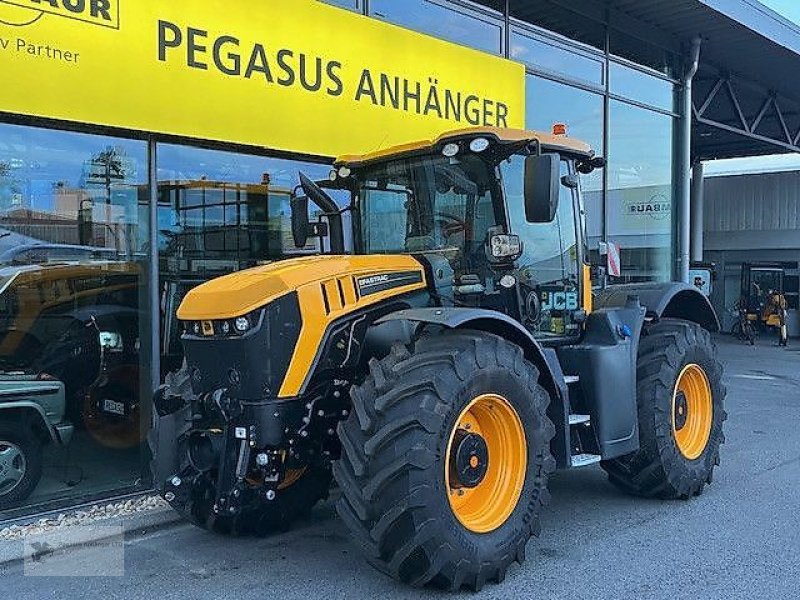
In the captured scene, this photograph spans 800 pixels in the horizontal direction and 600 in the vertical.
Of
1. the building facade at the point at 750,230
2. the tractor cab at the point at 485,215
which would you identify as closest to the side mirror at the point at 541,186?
the tractor cab at the point at 485,215

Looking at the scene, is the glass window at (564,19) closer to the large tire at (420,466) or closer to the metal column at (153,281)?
the metal column at (153,281)

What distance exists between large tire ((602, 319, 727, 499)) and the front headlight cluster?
292 centimetres

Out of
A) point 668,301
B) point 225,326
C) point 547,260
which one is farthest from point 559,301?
point 225,326

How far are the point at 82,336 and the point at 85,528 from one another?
155 cm

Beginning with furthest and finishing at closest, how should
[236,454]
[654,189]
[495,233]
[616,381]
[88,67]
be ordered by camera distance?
[654,189] → [88,67] → [616,381] → [495,233] → [236,454]

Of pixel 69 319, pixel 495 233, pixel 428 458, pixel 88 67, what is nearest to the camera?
pixel 428 458

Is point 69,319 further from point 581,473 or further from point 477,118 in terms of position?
point 477,118

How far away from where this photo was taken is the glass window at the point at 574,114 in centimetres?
1041

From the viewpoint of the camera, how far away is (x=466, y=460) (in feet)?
14.5

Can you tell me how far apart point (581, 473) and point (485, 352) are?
3018 millimetres

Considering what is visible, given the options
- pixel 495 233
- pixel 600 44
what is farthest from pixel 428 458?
pixel 600 44

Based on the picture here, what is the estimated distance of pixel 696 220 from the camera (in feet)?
77.6

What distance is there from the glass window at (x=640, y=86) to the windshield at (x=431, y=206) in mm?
7247

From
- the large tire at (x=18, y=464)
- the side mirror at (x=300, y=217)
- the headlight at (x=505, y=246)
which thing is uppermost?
the side mirror at (x=300, y=217)
